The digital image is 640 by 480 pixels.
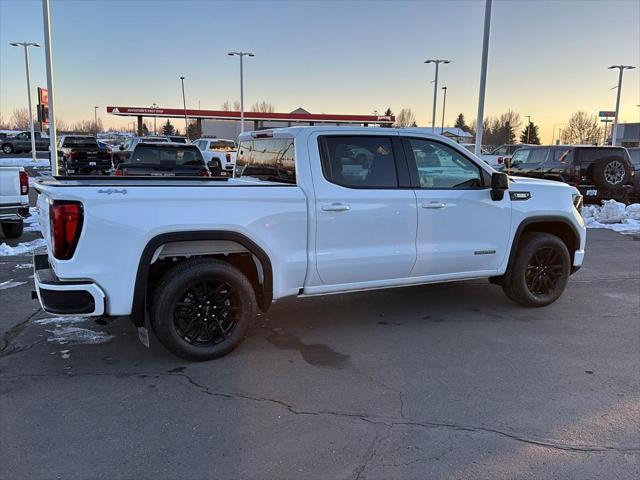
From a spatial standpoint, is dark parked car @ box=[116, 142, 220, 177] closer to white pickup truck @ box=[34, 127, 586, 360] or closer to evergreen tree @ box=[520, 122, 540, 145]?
white pickup truck @ box=[34, 127, 586, 360]

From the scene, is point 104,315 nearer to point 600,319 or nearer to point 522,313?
point 522,313

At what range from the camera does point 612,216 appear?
539 inches

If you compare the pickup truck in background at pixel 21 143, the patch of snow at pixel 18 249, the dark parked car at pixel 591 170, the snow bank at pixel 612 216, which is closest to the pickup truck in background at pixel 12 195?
the patch of snow at pixel 18 249

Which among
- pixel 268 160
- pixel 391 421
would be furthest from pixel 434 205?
pixel 391 421

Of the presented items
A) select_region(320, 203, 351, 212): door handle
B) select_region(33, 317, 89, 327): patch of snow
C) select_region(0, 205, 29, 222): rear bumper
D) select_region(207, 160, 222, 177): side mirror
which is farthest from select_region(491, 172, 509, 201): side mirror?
select_region(207, 160, 222, 177): side mirror

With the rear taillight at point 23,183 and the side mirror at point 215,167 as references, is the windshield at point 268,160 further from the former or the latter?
the side mirror at point 215,167

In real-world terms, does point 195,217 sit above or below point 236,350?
above

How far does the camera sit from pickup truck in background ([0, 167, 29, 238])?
30.1ft

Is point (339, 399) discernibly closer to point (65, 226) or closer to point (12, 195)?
point (65, 226)

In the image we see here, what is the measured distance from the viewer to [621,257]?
9492 mm

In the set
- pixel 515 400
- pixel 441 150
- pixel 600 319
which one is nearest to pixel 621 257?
pixel 600 319

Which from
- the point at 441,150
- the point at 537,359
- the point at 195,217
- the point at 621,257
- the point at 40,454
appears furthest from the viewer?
the point at 621,257

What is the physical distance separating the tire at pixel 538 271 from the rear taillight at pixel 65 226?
438 centimetres

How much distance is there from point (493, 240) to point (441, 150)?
110 centimetres
